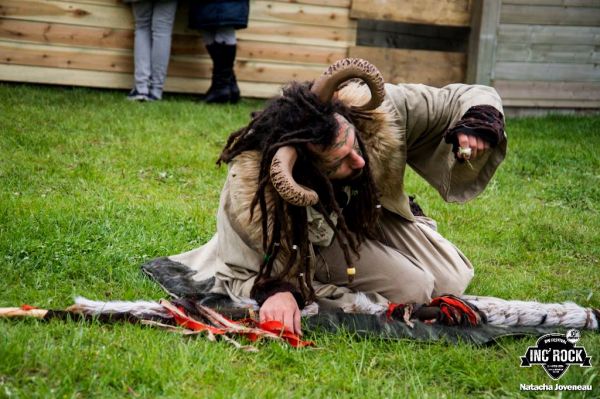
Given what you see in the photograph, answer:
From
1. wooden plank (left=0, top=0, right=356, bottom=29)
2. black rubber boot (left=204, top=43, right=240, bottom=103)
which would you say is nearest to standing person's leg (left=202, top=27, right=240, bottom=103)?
black rubber boot (left=204, top=43, right=240, bottom=103)

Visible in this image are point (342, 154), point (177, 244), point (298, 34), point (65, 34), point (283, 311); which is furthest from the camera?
point (298, 34)

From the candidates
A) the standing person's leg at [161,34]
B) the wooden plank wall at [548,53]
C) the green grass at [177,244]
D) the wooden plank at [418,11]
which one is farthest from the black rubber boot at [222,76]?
the wooden plank wall at [548,53]

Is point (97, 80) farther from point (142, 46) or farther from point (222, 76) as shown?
A: point (222, 76)

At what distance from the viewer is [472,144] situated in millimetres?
2953

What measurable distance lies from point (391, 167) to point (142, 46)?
5.28m

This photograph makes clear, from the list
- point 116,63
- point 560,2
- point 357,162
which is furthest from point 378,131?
point 560,2

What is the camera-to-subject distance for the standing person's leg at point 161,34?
7785 mm

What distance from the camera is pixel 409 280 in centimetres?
352

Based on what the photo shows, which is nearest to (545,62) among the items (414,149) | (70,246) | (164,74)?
(164,74)

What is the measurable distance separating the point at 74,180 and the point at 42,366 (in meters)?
2.98

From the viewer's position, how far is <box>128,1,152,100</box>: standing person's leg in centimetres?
784

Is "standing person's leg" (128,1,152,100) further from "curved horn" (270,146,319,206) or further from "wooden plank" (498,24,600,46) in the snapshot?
"curved horn" (270,146,319,206)

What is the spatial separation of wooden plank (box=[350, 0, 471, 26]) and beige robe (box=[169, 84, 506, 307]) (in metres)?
5.48

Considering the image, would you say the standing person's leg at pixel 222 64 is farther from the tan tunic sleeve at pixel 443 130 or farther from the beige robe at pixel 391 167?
the tan tunic sleeve at pixel 443 130
